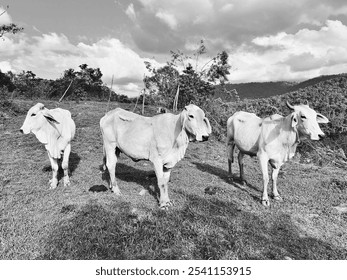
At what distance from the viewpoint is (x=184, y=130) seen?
522cm

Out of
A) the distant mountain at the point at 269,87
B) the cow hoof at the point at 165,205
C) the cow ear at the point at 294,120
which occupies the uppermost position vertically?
the distant mountain at the point at 269,87

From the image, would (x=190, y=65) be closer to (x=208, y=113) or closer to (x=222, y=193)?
(x=208, y=113)

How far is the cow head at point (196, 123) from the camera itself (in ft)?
16.1

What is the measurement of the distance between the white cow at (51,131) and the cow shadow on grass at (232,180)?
4.26m

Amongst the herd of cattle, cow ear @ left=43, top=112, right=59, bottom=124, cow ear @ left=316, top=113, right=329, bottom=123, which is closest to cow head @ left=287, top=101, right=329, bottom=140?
the herd of cattle

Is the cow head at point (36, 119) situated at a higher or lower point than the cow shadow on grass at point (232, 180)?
higher

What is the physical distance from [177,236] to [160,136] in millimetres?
1948

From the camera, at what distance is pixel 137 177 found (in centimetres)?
756

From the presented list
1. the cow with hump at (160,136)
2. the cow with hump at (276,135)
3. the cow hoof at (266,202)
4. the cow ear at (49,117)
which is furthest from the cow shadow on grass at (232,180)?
the cow ear at (49,117)

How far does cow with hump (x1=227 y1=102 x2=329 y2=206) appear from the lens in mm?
5555

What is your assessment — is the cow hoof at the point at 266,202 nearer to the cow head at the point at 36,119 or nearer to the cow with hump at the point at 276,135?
the cow with hump at the point at 276,135

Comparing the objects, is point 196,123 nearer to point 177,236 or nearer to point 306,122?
point 177,236

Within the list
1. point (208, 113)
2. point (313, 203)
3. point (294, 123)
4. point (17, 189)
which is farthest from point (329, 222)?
point (208, 113)

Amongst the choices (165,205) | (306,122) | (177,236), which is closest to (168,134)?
(165,205)
